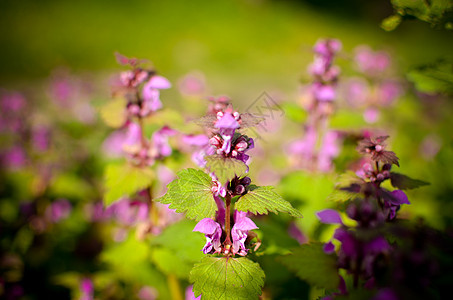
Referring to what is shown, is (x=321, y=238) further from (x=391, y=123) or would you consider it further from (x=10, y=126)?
(x=10, y=126)

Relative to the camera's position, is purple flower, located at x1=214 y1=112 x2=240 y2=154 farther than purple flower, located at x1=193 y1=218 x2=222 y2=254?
No

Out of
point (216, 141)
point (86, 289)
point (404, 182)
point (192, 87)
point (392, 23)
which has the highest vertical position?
point (192, 87)

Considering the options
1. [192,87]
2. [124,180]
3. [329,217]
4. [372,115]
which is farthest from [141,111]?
[372,115]

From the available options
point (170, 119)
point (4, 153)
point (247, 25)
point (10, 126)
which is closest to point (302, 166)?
point (170, 119)

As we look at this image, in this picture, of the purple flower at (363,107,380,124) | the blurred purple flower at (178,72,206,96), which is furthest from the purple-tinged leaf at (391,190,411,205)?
the blurred purple flower at (178,72,206,96)

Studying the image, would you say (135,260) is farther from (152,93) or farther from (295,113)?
(295,113)

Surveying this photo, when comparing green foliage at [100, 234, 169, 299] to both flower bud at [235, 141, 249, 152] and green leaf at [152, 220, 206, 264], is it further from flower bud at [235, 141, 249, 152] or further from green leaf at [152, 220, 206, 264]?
flower bud at [235, 141, 249, 152]

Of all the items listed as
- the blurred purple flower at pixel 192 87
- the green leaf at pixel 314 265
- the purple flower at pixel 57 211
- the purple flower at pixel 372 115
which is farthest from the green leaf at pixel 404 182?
the purple flower at pixel 57 211
